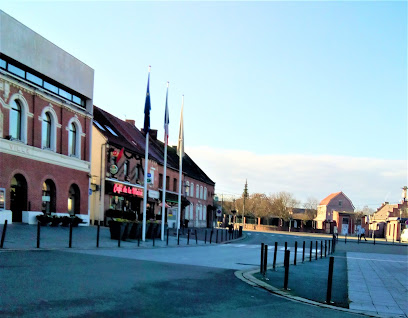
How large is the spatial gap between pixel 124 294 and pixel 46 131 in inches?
836

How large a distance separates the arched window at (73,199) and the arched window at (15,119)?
643cm

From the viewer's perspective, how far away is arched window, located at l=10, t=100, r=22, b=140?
75.8 ft

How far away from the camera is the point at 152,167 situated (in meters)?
43.0

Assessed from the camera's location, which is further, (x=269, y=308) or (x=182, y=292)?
(x=182, y=292)

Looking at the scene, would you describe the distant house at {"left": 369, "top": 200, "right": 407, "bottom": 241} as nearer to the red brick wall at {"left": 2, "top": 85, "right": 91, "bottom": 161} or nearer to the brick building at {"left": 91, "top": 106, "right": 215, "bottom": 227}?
the brick building at {"left": 91, "top": 106, "right": 215, "bottom": 227}

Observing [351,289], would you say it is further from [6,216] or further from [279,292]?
[6,216]

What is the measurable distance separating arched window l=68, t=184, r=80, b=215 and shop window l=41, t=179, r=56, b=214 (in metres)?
2.26

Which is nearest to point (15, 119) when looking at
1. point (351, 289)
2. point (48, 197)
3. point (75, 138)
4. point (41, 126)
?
point (41, 126)

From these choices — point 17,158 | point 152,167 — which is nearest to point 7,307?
point 17,158

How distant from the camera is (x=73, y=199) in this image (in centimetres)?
2927

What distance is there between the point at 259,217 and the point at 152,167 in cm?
5359

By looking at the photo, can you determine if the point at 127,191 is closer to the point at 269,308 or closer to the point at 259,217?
the point at 269,308

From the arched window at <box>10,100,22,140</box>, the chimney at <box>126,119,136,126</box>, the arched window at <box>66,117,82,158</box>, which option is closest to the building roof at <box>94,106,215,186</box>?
the chimney at <box>126,119,136,126</box>

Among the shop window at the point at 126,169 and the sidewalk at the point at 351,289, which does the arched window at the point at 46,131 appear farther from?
the sidewalk at the point at 351,289
